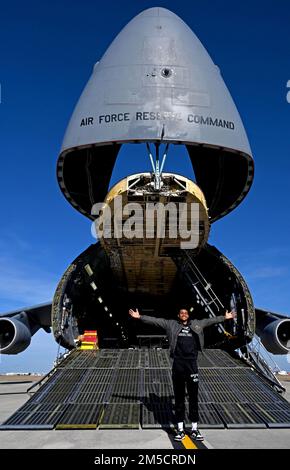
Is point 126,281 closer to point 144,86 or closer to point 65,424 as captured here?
point 144,86

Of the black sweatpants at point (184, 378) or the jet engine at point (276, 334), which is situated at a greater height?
the jet engine at point (276, 334)

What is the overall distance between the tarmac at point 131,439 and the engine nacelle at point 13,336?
8.47 m

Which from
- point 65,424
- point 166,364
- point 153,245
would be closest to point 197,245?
point 153,245

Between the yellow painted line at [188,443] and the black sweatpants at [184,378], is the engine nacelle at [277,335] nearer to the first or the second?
the black sweatpants at [184,378]

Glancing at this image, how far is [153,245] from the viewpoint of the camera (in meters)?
14.5

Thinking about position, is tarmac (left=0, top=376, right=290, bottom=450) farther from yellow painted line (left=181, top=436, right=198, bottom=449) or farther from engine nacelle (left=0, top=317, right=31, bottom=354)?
engine nacelle (left=0, top=317, right=31, bottom=354)

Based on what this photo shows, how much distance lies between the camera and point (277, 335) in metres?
13.9

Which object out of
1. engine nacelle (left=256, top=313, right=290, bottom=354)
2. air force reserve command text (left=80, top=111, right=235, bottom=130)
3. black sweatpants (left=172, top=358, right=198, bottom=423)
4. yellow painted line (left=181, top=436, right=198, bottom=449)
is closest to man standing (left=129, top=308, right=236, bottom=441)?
black sweatpants (left=172, top=358, right=198, bottom=423)

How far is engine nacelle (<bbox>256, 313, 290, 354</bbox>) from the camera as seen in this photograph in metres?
13.9
